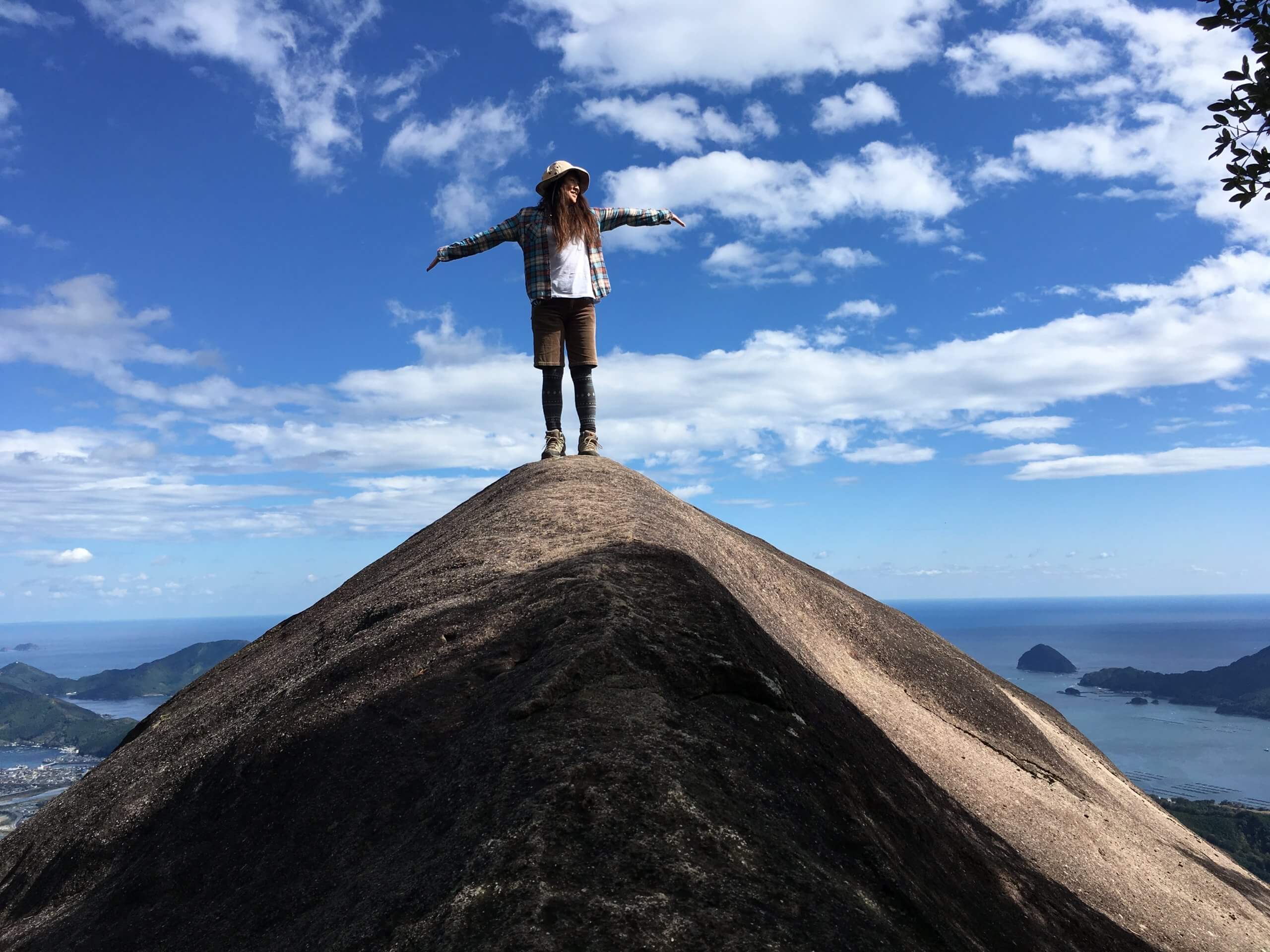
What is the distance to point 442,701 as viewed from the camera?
556 cm

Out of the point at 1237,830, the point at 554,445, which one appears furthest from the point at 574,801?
the point at 1237,830

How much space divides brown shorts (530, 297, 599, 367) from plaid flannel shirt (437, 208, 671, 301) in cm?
25

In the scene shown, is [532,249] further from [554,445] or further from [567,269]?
[554,445]

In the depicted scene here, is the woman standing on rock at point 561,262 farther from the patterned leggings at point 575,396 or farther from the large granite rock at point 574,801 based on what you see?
the large granite rock at point 574,801

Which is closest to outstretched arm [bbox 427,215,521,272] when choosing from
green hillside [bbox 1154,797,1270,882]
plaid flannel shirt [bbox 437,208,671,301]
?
plaid flannel shirt [bbox 437,208,671,301]

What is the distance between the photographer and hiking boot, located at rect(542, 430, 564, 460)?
40.7 ft

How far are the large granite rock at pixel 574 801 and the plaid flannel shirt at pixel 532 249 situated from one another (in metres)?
3.47

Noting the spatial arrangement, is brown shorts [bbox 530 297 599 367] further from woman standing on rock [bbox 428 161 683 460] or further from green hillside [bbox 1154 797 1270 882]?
green hillside [bbox 1154 797 1270 882]

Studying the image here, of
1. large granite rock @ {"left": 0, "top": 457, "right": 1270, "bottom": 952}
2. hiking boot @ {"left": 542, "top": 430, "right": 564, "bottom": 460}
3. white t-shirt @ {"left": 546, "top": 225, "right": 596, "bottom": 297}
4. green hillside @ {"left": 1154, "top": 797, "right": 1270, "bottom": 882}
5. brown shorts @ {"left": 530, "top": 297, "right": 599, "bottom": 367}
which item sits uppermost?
white t-shirt @ {"left": 546, "top": 225, "right": 596, "bottom": 297}

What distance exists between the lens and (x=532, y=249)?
11891mm

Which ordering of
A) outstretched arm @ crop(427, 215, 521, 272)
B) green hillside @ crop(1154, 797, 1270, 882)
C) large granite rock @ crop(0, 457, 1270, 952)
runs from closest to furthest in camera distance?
1. large granite rock @ crop(0, 457, 1270, 952)
2. outstretched arm @ crop(427, 215, 521, 272)
3. green hillside @ crop(1154, 797, 1270, 882)

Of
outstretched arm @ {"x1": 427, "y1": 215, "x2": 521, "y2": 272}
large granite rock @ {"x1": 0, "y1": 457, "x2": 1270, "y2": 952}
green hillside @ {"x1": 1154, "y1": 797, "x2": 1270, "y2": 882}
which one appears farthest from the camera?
green hillside @ {"x1": 1154, "y1": 797, "x2": 1270, "y2": 882}

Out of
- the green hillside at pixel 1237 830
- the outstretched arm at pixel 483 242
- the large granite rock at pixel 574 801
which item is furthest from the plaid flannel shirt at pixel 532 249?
the green hillside at pixel 1237 830

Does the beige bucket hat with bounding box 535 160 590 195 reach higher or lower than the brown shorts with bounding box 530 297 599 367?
higher
